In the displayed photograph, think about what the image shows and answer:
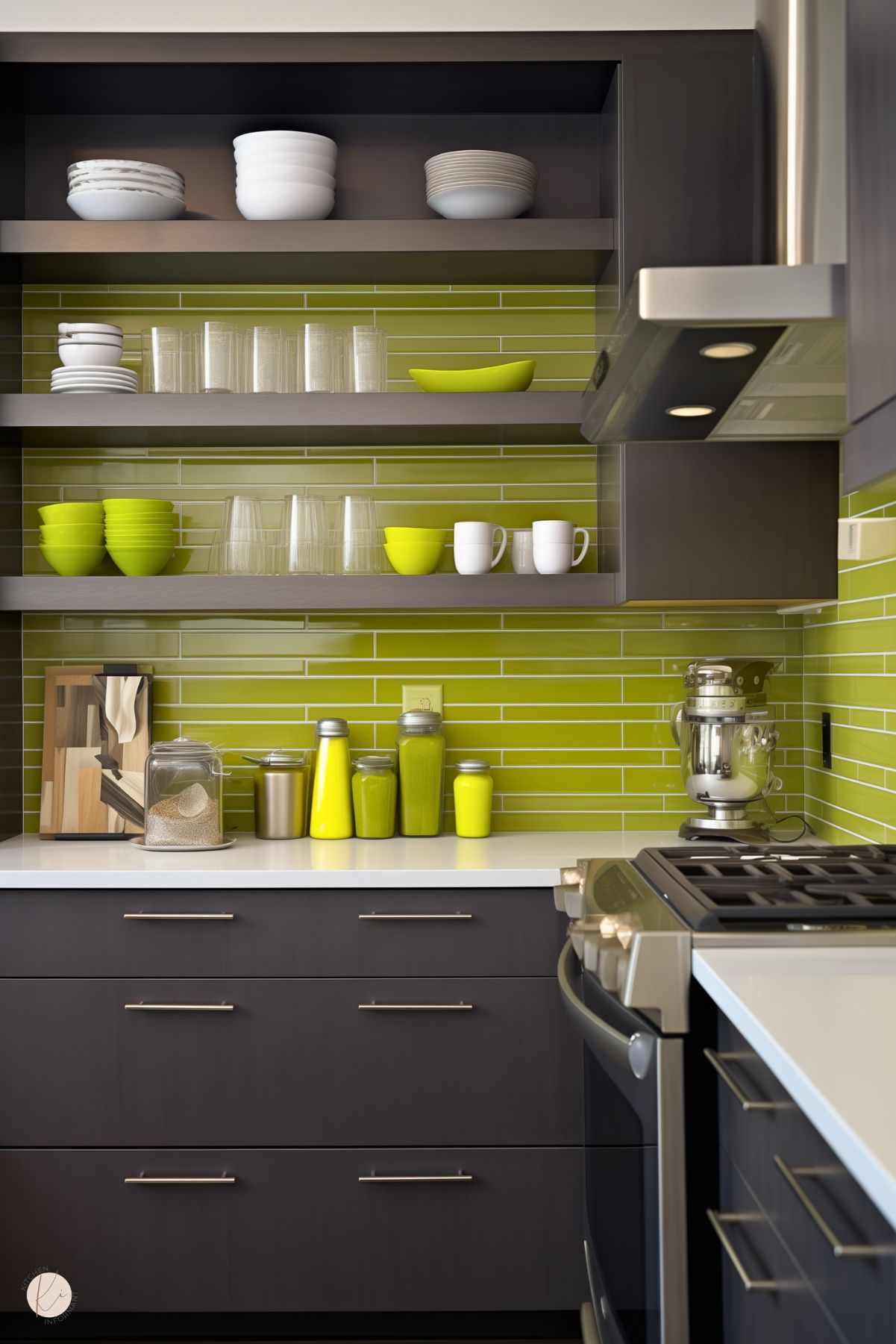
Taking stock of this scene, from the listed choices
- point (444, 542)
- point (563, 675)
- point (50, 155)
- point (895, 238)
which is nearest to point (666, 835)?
point (563, 675)

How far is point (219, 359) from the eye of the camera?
261 centimetres

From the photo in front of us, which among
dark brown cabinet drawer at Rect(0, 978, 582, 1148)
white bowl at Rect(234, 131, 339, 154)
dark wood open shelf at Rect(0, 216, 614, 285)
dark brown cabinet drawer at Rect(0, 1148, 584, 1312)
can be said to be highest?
white bowl at Rect(234, 131, 339, 154)

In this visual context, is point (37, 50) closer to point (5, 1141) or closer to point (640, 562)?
point (640, 562)

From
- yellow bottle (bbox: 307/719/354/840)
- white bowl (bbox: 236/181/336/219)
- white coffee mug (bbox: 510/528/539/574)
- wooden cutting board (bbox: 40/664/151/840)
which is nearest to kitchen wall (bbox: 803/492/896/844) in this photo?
white coffee mug (bbox: 510/528/539/574)

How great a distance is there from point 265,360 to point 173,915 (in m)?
1.20

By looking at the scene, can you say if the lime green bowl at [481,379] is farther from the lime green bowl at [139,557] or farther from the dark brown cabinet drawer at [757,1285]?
the dark brown cabinet drawer at [757,1285]

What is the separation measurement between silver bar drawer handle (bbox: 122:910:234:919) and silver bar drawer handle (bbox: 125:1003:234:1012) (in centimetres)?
17

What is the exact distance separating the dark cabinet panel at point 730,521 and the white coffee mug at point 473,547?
328 mm

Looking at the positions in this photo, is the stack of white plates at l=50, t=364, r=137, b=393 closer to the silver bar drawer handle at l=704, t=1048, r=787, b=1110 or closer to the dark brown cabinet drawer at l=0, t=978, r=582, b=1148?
the dark brown cabinet drawer at l=0, t=978, r=582, b=1148

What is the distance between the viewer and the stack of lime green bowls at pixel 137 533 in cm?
267

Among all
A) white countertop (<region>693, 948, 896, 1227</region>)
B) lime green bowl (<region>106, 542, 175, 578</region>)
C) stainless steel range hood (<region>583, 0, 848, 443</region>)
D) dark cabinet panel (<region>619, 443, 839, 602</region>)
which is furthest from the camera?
lime green bowl (<region>106, 542, 175, 578</region>)

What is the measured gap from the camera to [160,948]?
231cm

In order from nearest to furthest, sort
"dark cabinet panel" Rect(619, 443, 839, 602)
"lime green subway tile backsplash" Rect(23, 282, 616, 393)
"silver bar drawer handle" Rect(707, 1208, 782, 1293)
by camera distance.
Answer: "silver bar drawer handle" Rect(707, 1208, 782, 1293)
"dark cabinet panel" Rect(619, 443, 839, 602)
"lime green subway tile backsplash" Rect(23, 282, 616, 393)

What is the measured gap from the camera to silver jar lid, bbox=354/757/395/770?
2648 mm
